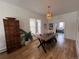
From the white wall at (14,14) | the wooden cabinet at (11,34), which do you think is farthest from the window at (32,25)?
the wooden cabinet at (11,34)

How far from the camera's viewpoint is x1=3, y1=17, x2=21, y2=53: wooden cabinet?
167 inches

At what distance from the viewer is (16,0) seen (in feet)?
13.7

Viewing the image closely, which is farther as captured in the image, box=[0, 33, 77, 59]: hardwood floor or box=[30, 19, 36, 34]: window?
box=[30, 19, 36, 34]: window

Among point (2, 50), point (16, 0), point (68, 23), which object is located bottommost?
point (2, 50)

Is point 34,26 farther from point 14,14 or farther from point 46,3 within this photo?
point 46,3

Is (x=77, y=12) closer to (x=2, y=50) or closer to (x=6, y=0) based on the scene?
(x=6, y=0)

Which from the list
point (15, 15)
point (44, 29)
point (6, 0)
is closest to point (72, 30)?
point (44, 29)

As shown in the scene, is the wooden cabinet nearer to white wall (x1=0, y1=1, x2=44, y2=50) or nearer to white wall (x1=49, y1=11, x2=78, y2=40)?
white wall (x1=0, y1=1, x2=44, y2=50)

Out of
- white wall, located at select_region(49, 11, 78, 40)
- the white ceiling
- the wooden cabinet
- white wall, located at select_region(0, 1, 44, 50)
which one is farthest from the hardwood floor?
white wall, located at select_region(49, 11, 78, 40)

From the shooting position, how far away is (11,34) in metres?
4.44

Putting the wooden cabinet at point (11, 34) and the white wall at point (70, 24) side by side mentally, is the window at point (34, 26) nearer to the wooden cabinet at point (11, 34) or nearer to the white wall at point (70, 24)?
the wooden cabinet at point (11, 34)

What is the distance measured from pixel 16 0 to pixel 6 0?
561 millimetres

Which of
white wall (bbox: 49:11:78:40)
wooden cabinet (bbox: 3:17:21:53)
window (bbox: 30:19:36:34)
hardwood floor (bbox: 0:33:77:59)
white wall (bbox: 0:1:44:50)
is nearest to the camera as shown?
hardwood floor (bbox: 0:33:77:59)

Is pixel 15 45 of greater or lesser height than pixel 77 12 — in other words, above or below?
below
